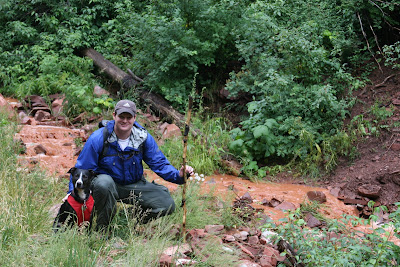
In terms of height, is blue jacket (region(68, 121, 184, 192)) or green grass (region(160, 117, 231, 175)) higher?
blue jacket (region(68, 121, 184, 192))

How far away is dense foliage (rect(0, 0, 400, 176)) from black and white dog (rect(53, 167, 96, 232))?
373 cm

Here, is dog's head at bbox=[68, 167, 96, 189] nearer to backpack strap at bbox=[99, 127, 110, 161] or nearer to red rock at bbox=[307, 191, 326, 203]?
backpack strap at bbox=[99, 127, 110, 161]

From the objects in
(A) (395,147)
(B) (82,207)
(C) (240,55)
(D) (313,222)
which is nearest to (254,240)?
(D) (313,222)

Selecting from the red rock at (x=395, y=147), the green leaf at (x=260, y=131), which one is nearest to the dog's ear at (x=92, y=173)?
the green leaf at (x=260, y=131)

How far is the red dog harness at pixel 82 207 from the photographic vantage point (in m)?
3.79

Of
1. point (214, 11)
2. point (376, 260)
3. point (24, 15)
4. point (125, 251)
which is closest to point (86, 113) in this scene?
point (214, 11)

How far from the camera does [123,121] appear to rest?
4062 mm

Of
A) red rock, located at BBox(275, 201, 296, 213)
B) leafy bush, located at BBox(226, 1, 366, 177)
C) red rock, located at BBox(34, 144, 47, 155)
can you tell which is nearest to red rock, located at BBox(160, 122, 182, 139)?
leafy bush, located at BBox(226, 1, 366, 177)

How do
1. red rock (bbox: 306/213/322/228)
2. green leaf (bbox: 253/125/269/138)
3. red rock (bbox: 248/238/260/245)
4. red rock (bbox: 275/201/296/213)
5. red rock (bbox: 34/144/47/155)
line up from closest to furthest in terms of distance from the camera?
red rock (bbox: 248/238/260/245)
red rock (bbox: 306/213/322/228)
red rock (bbox: 275/201/296/213)
green leaf (bbox: 253/125/269/138)
red rock (bbox: 34/144/47/155)

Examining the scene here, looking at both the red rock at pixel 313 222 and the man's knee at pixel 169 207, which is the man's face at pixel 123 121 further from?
the red rock at pixel 313 222

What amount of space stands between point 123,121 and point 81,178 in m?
0.68

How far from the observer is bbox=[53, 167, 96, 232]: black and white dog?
12.4 feet

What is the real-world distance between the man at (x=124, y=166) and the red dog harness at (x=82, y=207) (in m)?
0.10

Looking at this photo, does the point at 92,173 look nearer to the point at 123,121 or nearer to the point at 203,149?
the point at 123,121
